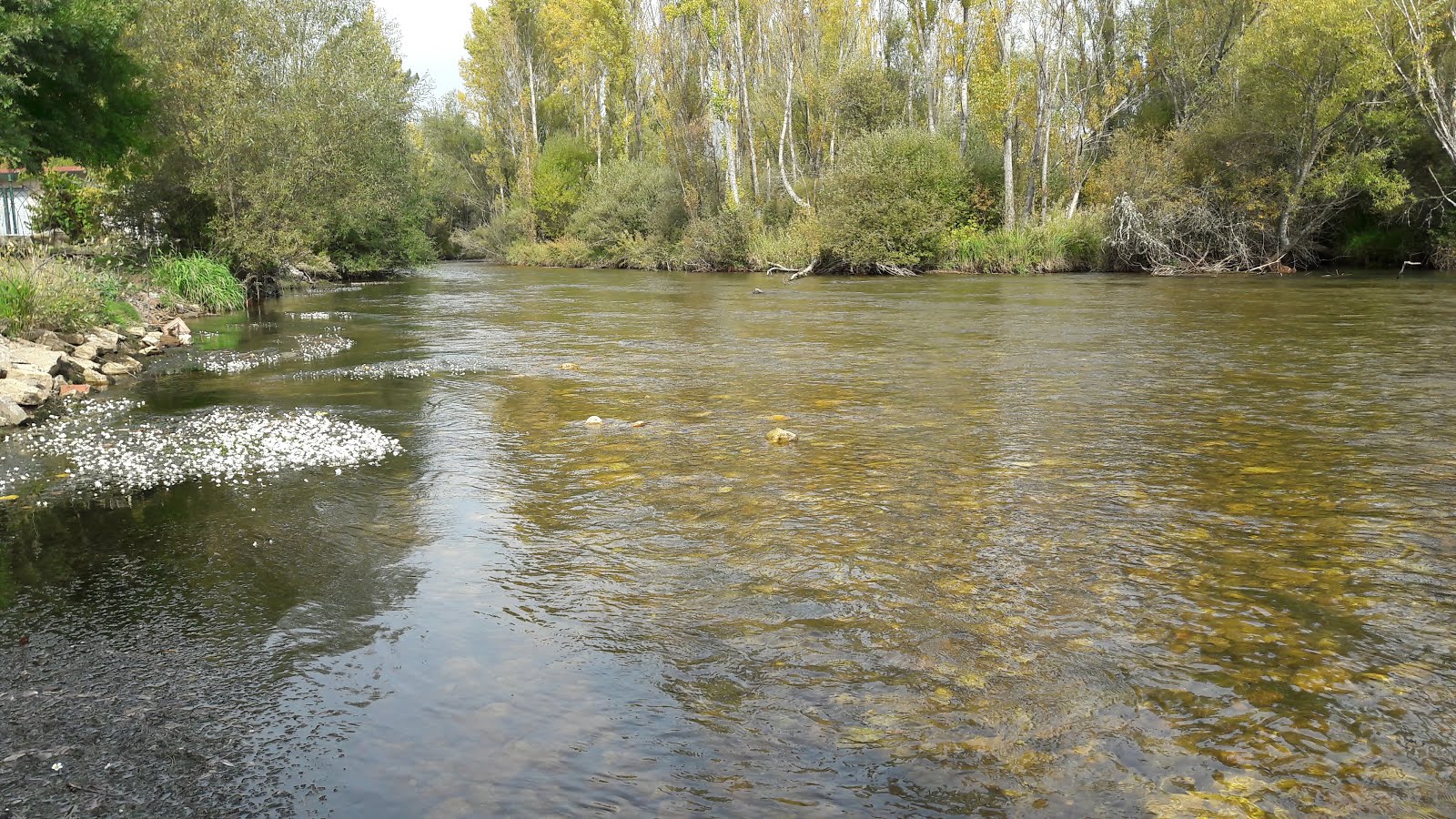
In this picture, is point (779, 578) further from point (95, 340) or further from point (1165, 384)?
point (95, 340)

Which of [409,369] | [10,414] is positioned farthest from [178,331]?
[10,414]

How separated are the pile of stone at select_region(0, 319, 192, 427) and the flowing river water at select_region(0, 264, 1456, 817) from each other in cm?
95

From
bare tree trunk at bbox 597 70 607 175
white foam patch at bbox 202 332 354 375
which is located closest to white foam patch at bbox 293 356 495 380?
white foam patch at bbox 202 332 354 375

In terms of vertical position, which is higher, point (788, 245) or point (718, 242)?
point (718, 242)

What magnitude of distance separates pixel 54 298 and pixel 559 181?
159 ft

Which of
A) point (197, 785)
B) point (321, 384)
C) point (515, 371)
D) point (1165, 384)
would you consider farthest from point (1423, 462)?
point (321, 384)

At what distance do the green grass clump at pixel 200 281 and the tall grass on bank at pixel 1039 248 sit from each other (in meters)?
25.4

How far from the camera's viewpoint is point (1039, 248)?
1462 inches

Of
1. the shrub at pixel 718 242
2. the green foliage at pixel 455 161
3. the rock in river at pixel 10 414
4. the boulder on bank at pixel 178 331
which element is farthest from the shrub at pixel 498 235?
the rock in river at pixel 10 414

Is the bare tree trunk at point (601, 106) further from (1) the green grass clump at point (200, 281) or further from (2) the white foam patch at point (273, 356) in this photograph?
(2) the white foam patch at point (273, 356)

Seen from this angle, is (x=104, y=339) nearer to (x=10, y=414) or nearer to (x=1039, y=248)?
(x=10, y=414)

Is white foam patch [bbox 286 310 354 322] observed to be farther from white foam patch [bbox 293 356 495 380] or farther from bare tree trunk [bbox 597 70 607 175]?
bare tree trunk [bbox 597 70 607 175]

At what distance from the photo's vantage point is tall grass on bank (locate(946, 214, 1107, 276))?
3659cm

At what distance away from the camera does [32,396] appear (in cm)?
1195
